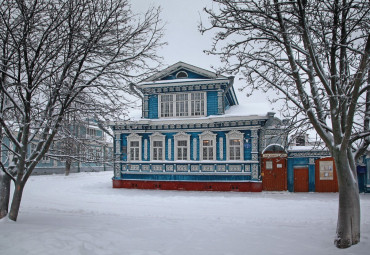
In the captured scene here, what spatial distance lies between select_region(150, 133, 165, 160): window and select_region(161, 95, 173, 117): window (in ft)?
5.24

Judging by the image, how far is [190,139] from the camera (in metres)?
19.5

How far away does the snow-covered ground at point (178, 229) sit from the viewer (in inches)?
248

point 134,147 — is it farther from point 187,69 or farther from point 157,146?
point 187,69

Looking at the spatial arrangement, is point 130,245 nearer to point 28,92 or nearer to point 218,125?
point 28,92

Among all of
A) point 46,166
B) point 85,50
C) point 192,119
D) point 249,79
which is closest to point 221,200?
point 192,119

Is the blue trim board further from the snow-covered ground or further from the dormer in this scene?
the snow-covered ground

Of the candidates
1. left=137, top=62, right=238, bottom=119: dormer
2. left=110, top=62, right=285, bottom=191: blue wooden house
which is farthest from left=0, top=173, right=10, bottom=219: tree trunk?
left=137, top=62, right=238, bottom=119: dormer

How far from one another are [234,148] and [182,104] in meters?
4.71

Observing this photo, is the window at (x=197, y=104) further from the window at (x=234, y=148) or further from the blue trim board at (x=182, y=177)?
the blue trim board at (x=182, y=177)

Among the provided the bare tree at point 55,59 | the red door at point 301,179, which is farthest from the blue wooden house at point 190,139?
the bare tree at point 55,59

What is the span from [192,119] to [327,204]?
30.3 feet

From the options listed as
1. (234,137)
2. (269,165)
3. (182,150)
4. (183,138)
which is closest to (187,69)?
(183,138)

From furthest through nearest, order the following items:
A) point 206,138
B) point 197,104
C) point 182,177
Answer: point 197,104 < point 182,177 < point 206,138

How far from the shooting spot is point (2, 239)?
6.46m
